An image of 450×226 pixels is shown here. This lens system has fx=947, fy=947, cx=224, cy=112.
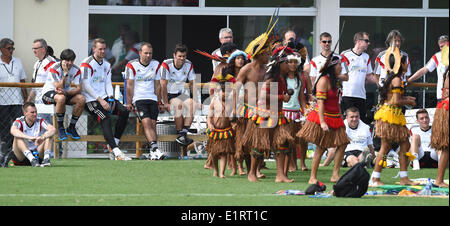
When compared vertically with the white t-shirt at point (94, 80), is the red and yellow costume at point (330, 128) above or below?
below

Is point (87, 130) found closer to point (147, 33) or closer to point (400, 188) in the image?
point (147, 33)

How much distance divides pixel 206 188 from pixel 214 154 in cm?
153

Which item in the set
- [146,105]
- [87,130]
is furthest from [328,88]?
[87,130]

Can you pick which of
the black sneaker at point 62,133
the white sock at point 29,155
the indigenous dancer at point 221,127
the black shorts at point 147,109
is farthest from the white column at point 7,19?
the indigenous dancer at point 221,127

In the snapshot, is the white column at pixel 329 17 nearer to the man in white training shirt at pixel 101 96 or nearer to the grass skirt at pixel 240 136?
the man in white training shirt at pixel 101 96

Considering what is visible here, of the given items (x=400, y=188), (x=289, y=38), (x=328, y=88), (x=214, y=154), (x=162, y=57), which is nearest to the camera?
(x=400, y=188)

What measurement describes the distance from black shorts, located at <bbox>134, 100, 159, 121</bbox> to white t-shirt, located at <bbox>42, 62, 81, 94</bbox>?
3.79 ft

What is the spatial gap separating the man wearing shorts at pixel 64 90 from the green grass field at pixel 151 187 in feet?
3.97

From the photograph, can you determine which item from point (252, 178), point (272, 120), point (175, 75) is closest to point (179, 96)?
point (175, 75)

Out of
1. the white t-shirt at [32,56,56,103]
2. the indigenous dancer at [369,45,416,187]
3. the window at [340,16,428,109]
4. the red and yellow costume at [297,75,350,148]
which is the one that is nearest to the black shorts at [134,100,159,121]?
the white t-shirt at [32,56,56,103]

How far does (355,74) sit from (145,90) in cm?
374

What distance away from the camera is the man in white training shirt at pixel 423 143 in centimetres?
1531

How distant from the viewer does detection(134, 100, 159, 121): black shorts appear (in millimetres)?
16844

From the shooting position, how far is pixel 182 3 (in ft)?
63.3
